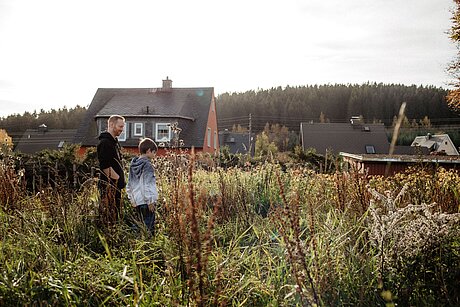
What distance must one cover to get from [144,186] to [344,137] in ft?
152

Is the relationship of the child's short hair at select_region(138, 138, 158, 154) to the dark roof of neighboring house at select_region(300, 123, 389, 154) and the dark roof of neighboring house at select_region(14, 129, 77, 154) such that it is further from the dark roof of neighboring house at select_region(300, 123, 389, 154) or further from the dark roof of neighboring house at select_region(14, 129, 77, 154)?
the dark roof of neighboring house at select_region(14, 129, 77, 154)

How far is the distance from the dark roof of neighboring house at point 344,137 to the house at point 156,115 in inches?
664

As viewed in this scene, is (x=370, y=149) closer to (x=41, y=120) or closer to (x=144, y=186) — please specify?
(x=144, y=186)

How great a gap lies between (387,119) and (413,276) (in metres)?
101

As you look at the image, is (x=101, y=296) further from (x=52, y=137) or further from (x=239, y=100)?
(x=239, y=100)

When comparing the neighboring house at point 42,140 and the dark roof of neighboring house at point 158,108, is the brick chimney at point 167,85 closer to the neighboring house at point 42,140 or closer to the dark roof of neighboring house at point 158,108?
the dark roof of neighboring house at point 158,108

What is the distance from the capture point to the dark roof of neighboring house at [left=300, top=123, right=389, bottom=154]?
47.9 metres

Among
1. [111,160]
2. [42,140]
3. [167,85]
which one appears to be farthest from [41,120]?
[111,160]

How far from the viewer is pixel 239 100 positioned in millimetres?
97750

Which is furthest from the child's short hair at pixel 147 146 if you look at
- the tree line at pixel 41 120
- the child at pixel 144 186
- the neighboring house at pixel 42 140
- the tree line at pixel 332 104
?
the tree line at pixel 332 104

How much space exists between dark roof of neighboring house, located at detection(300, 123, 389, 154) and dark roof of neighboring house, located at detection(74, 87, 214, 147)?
57.4ft

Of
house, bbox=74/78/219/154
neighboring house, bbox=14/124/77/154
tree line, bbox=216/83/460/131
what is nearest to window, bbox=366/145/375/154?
house, bbox=74/78/219/154

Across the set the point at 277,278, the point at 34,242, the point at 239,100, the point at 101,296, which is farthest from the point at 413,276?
the point at 239,100

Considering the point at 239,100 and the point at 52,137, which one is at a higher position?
the point at 239,100
